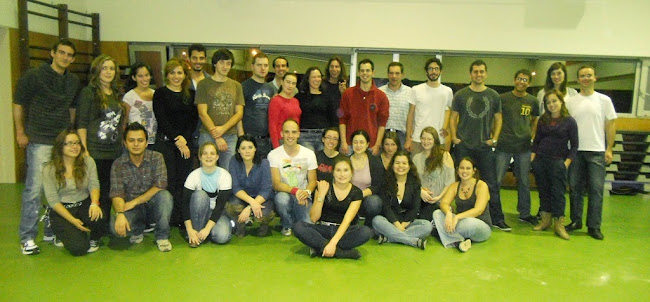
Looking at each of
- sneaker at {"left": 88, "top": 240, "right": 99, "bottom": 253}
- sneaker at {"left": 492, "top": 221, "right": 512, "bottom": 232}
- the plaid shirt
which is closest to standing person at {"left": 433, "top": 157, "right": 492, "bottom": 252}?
sneaker at {"left": 492, "top": 221, "right": 512, "bottom": 232}

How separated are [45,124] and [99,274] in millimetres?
1275

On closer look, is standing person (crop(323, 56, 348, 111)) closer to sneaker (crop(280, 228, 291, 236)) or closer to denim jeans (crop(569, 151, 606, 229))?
sneaker (crop(280, 228, 291, 236))

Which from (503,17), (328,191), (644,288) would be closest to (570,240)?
(644,288)

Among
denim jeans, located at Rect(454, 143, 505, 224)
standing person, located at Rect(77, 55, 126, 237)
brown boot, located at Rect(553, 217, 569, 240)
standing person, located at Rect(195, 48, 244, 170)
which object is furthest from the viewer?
denim jeans, located at Rect(454, 143, 505, 224)

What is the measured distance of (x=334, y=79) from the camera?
4.44 metres

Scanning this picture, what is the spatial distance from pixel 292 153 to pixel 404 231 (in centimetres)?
119

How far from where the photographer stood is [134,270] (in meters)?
2.98

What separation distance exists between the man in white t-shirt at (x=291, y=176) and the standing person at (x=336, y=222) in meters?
0.30

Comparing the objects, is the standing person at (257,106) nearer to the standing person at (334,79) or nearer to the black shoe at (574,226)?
the standing person at (334,79)

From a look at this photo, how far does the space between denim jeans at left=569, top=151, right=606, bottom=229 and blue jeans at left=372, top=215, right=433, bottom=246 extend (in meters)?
1.62

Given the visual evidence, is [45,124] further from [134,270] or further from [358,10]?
[358,10]

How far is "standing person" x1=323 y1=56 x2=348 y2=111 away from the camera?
4.37 m

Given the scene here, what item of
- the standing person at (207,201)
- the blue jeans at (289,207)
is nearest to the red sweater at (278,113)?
the blue jeans at (289,207)

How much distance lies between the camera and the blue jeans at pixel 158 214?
137 inches
